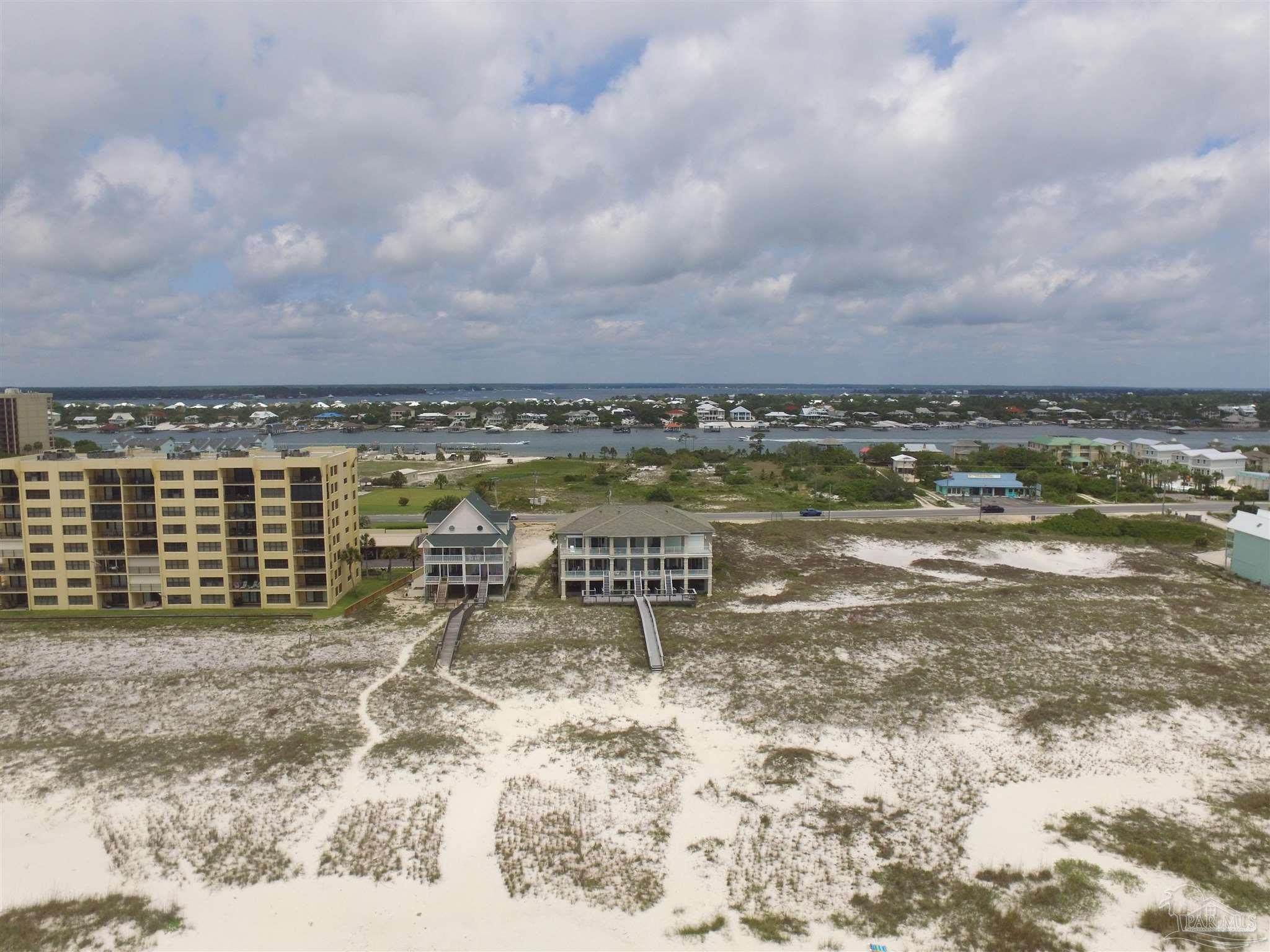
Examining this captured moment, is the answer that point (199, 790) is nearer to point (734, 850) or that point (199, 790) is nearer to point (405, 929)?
point (405, 929)

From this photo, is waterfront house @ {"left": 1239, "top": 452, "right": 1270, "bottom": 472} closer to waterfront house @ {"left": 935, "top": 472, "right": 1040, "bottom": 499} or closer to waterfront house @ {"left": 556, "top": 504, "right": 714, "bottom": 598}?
waterfront house @ {"left": 935, "top": 472, "right": 1040, "bottom": 499}

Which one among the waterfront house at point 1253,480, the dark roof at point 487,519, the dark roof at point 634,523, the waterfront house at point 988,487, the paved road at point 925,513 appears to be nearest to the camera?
the dark roof at point 634,523

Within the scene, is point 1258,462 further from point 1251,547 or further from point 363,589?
point 363,589

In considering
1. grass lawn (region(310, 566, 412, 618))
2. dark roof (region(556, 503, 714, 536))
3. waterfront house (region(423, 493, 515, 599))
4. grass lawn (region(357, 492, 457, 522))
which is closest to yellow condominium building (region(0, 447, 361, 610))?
grass lawn (region(310, 566, 412, 618))

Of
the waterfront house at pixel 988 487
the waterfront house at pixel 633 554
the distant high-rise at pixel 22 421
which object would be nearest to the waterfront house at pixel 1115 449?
the waterfront house at pixel 988 487

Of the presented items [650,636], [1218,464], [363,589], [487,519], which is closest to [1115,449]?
[1218,464]

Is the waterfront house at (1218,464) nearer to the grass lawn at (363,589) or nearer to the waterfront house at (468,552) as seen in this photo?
the waterfront house at (468,552)
